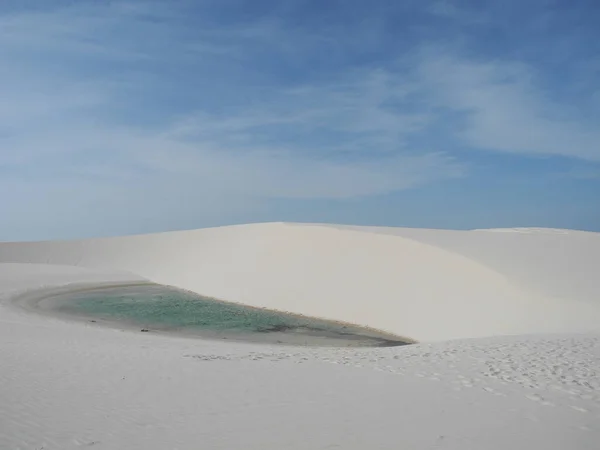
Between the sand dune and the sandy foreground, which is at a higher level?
the sand dune

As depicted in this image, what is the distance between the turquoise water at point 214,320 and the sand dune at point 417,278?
132cm

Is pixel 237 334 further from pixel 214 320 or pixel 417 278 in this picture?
pixel 417 278

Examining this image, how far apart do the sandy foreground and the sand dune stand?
0.27 ft

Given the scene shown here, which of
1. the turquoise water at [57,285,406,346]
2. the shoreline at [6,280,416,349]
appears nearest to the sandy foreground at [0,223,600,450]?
the shoreline at [6,280,416,349]

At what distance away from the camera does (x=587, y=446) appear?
195 inches

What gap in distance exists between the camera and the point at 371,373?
798cm

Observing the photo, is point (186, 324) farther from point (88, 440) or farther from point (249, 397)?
point (88, 440)

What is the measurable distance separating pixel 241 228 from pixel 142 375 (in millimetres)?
31426

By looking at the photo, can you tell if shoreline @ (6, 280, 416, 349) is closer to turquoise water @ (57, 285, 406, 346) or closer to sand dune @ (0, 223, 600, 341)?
turquoise water @ (57, 285, 406, 346)

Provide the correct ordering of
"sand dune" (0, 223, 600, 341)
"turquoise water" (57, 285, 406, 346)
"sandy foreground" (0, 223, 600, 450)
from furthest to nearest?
"sand dune" (0, 223, 600, 341)
"turquoise water" (57, 285, 406, 346)
"sandy foreground" (0, 223, 600, 450)

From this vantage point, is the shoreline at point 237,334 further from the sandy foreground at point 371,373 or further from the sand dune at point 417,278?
the sand dune at point 417,278

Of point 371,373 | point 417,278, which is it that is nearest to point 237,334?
point 417,278

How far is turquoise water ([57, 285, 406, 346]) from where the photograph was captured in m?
15.0

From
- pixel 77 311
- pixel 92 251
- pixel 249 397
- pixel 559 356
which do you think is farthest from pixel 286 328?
pixel 92 251
